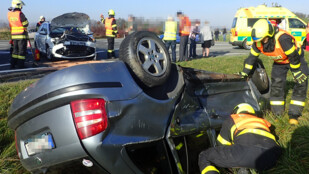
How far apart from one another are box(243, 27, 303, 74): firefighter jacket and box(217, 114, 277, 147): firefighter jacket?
1.43m

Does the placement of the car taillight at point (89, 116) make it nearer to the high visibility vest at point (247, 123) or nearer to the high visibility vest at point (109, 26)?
the high visibility vest at point (247, 123)

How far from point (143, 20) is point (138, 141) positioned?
2032mm

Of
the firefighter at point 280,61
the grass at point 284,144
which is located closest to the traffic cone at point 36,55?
the grass at point 284,144

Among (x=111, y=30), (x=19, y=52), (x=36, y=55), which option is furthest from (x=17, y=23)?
(x=111, y=30)

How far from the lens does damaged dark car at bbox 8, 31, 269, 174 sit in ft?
5.20

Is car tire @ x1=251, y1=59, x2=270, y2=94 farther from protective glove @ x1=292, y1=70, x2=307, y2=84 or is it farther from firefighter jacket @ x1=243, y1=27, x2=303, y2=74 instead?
protective glove @ x1=292, y1=70, x2=307, y2=84

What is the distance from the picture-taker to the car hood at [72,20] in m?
9.09

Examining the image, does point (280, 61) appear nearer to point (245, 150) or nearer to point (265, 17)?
point (245, 150)

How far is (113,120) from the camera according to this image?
1628mm

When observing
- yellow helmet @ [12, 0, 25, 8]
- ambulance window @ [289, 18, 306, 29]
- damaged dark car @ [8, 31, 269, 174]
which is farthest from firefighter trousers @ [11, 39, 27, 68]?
ambulance window @ [289, 18, 306, 29]

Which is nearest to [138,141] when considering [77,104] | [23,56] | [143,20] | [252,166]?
[77,104]

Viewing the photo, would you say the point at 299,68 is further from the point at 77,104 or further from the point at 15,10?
the point at 15,10

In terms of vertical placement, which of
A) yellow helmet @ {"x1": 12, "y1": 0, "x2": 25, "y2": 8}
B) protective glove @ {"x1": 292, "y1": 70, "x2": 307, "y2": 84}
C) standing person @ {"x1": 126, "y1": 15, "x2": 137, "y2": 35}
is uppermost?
yellow helmet @ {"x1": 12, "y1": 0, "x2": 25, "y2": 8}

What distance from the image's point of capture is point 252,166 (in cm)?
198
